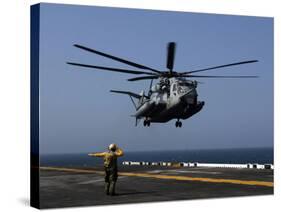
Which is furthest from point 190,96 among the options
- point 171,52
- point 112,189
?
point 112,189

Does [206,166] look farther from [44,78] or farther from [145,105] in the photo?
[44,78]

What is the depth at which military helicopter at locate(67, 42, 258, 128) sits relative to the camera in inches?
835

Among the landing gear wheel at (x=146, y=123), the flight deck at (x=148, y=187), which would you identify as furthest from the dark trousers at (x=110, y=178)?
the landing gear wheel at (x=146, y=123)

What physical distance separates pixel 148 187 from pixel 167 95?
4001 millimetres

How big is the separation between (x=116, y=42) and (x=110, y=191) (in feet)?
16.9

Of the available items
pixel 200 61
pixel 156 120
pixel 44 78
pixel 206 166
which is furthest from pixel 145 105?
pixel 206 166

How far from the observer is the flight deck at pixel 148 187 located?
1941 centimetres

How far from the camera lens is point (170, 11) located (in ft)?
69.8

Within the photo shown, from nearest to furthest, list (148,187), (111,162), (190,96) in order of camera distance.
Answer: (111,162), (148,187), (190,96)

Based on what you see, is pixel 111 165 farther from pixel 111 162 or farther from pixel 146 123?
pixel 146 123

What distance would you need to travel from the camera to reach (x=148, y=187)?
21375 mm

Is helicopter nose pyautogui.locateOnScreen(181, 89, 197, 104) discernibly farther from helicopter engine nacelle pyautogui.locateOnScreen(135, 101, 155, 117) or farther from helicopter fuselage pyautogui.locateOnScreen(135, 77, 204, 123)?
helicopter engine nacelle pyautogui.locateOnScreen(135, 101, 155, 117)

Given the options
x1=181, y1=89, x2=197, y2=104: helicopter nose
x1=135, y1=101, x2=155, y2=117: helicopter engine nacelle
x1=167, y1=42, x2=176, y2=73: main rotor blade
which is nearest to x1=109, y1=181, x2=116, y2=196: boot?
x1=135, y1=101, x2=155, y2=117: helicopter engine nacelle

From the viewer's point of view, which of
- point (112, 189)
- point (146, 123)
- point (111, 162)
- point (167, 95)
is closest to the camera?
point (111, 162)
